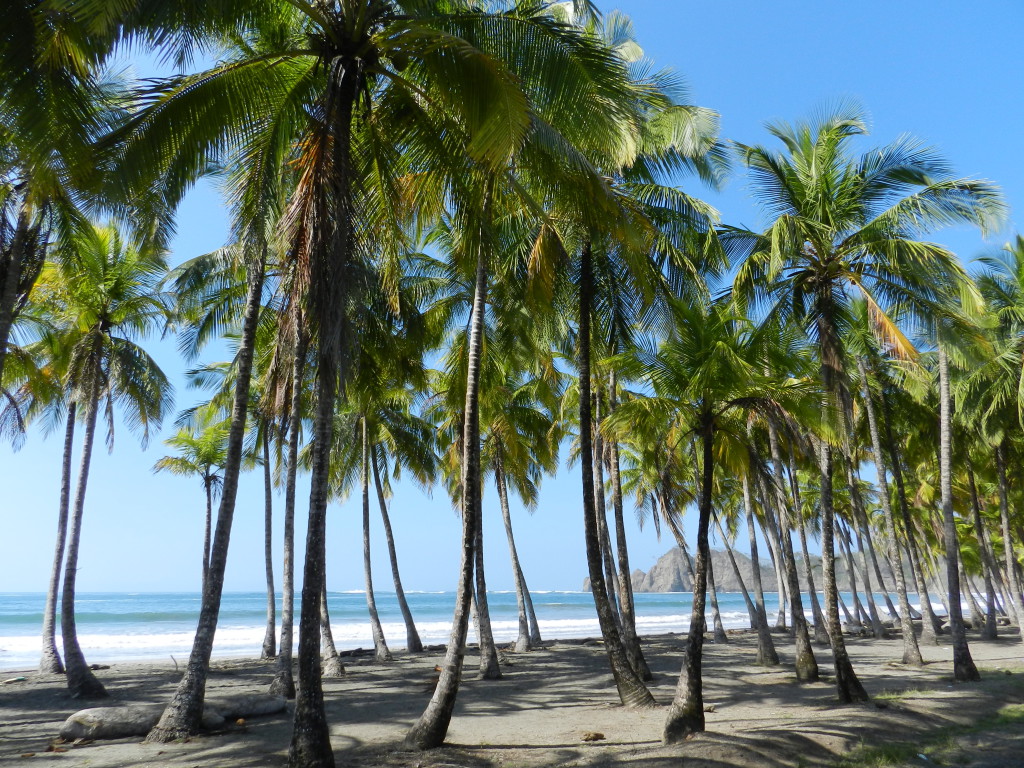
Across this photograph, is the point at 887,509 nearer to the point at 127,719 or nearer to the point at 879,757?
the point at 879,757

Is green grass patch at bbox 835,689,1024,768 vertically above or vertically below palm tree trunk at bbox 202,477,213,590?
below

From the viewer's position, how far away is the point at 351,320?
790 cm

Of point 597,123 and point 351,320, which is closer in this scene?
point 597,123

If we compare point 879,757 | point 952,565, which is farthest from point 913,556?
point 879,757

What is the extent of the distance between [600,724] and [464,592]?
9.76 ft

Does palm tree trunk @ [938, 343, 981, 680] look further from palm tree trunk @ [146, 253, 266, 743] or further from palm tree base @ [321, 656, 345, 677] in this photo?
palm tree base @ [321, 656, 345, 677]

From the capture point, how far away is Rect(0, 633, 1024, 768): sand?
779 centimetres

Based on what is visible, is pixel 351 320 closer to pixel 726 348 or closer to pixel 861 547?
pixel 726 348

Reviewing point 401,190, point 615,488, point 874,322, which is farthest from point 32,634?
point 874,322

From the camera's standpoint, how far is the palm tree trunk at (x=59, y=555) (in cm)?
1541

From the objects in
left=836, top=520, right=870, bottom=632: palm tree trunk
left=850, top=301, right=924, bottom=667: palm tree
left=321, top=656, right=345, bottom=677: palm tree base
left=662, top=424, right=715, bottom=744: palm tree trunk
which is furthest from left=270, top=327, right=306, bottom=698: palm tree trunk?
left=836, top=520, right=870, bottom=632: palm tree trunk

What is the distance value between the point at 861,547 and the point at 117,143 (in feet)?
89.8

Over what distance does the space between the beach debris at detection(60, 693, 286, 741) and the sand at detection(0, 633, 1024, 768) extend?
0.23 m

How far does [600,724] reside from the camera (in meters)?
9.77
